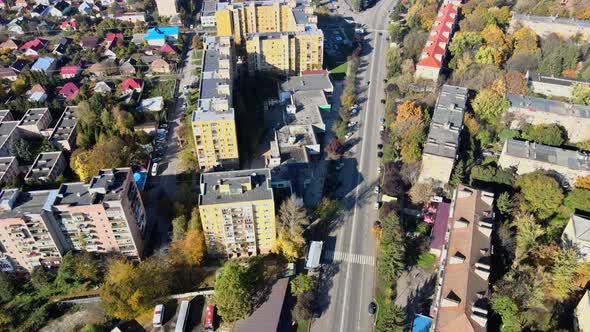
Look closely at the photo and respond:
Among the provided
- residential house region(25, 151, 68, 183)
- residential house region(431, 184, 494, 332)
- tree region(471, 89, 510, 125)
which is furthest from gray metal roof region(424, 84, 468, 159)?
residential house region(25, 151, 68, 183)

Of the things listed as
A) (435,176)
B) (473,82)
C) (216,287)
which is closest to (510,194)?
(435,176)

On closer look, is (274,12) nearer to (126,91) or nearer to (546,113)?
(126,91)

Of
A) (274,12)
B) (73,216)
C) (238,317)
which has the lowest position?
(238,317)

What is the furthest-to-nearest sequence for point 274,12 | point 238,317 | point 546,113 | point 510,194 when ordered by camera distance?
1. point 274,12
2. point 546,113
3. point 510,194
4. point 238,317

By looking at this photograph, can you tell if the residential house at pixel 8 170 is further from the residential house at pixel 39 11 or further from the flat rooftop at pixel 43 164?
the residential house at pixel 39 11

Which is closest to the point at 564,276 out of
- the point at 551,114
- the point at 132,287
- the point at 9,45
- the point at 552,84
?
the point at 551,114

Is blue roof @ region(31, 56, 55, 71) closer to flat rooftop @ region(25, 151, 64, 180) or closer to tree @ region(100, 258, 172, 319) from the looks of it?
flat rooftop @ region(25, 151, 64, 180)

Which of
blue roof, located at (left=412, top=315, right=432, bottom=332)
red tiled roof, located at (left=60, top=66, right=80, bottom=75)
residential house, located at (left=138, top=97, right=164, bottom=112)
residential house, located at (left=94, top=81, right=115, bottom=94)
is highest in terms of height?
red tiled roof, located at (left=60, top=66, right=80, bottom=75)
